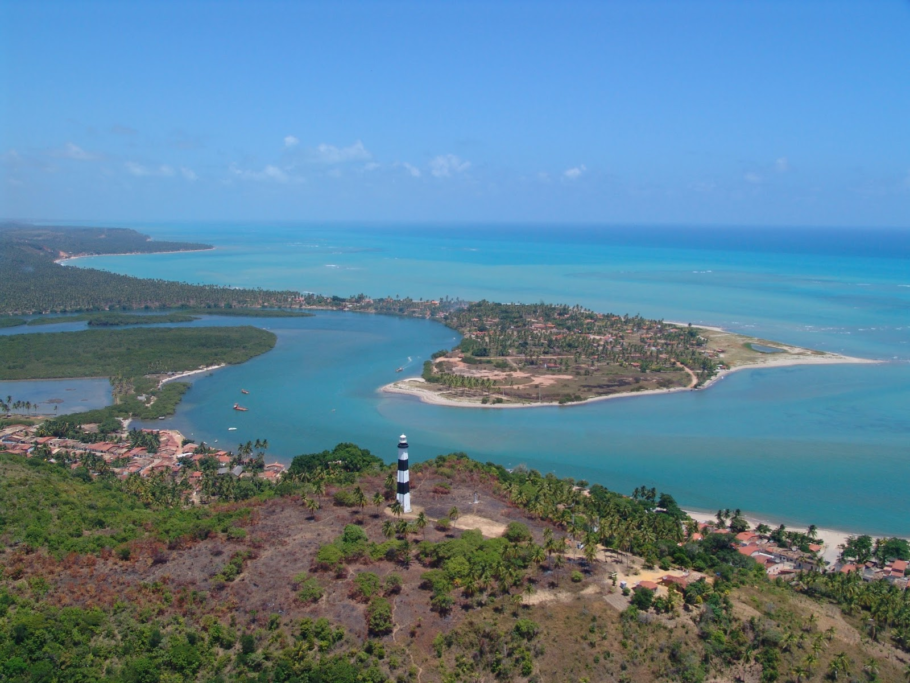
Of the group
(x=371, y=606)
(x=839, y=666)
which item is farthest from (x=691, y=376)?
(x=371, y=606)

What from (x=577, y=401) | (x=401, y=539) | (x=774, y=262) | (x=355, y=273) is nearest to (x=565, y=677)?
(x=401, y=539)

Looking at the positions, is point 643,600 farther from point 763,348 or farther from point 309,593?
point 763,348

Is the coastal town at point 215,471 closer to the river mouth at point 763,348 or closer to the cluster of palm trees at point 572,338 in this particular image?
the cluster of palm trees at point 572,338

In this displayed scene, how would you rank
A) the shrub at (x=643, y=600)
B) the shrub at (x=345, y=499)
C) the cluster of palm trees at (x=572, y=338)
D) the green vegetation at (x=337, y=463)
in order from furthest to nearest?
1. the cluster of palm trees at (x=572, y=338)
2. the green vegetation at (x=337, y=463)
3. the shrub at (x=345, y=499)
4. the shrub at (x=643, y=600)

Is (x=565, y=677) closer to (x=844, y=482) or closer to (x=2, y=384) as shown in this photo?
(x=844, y=482)

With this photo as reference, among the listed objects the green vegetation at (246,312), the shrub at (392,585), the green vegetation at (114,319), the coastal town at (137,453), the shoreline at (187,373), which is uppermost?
the green vegetation at (246,312)

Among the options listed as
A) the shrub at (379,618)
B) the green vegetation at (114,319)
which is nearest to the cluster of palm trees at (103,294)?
the green vegetation at (114,319)

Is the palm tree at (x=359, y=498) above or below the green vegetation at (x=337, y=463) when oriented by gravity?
above
